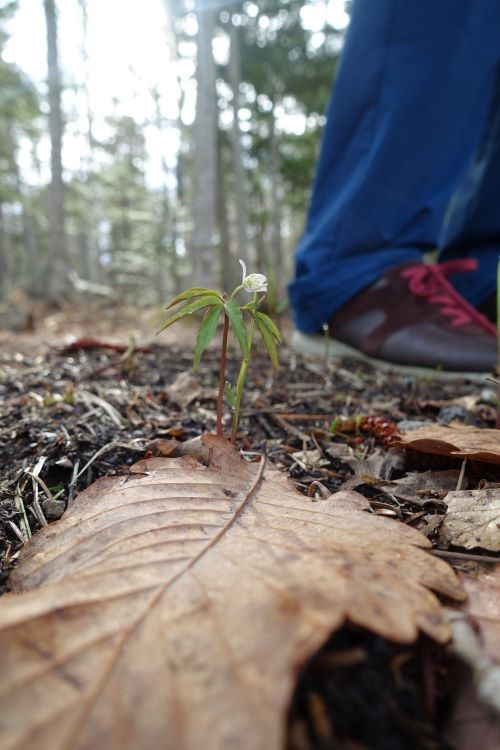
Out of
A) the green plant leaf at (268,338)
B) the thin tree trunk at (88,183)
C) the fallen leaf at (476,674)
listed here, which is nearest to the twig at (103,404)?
the green plant leaf at (268,338)

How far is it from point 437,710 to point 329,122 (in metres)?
2.52

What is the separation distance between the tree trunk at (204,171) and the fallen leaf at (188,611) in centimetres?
579

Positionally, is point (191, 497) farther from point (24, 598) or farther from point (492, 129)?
point (492, 129)

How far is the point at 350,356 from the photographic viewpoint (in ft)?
7.80

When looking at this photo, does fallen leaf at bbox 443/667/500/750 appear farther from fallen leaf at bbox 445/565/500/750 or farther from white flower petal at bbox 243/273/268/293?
white flower petal at bbox 243/273/268/293

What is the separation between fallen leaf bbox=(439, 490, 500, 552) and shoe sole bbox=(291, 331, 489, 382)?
988 millimetres

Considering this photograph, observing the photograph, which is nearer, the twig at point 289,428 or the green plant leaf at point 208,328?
the green plant leaf at point 208,328

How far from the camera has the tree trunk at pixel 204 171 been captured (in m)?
6.28

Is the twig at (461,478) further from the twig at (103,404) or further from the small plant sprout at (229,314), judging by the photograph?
the twig at (103,404)

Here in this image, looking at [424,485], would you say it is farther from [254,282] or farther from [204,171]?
[204,171]

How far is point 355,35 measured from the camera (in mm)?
2195

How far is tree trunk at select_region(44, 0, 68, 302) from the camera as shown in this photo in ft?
27.0

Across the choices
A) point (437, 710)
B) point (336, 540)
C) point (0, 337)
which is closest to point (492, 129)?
point (336, 540)

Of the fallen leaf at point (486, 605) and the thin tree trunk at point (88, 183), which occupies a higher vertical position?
the thin tree trunk at point (88, 183)
